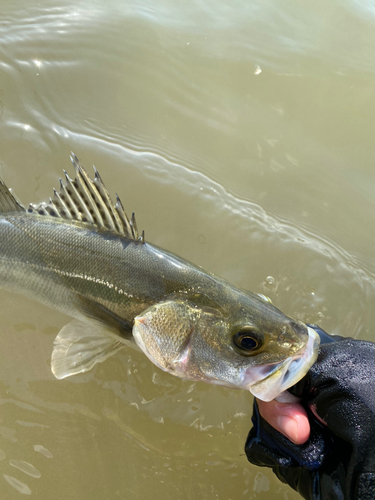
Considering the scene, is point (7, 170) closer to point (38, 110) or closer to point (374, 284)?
point (38, 110)

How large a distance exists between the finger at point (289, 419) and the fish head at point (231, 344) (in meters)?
0.21

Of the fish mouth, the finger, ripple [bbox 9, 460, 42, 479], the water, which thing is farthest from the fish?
ripple [bbox 9, 460, 42, 479]

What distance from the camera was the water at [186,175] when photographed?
9.32 ft

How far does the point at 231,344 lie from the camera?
84.9 inches

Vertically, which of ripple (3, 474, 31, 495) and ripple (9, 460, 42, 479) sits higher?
ripple (9, 460, 42, 479)

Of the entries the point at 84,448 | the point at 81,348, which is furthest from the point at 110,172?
the point at 84,448

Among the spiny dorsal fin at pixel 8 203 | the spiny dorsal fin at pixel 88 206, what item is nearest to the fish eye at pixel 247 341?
the spiny dorsal fin at pixel 88 206

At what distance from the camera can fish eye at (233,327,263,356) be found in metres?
2.10

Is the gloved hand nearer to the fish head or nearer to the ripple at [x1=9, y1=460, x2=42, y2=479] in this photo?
the fish head

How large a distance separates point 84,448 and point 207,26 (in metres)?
4.51

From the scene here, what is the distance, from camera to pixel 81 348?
273 cm

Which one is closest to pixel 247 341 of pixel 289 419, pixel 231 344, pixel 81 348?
pixel 231 344

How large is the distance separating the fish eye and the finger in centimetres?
35

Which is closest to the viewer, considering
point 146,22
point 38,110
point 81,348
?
point 81,348
